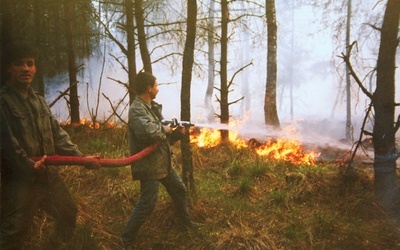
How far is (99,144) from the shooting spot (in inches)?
331

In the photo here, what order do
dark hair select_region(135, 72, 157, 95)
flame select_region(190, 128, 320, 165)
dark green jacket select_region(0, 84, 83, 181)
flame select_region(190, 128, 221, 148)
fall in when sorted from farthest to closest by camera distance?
flame select_region(190, 128, 221, 148) < flame select_region(190, 128, 320, 165) < dark hair select_region(135, 72, 157, 95) < dark green jacket select_region(0, 84, 83, 181)

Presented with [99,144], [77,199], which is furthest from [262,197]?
[99,144]

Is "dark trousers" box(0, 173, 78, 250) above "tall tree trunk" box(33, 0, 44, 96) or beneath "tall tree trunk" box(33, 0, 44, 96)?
beneath

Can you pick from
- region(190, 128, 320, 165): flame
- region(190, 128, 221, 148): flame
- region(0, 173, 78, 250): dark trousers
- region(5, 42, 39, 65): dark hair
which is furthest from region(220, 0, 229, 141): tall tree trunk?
region(5, 42, 39, 65): dark hair

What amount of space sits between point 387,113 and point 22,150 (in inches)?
199

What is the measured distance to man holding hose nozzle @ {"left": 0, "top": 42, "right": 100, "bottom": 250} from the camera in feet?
9.57

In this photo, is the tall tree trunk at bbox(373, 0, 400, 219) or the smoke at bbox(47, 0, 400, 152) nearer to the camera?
the tall tree trunk at bbox(373, 0, 400, 219)

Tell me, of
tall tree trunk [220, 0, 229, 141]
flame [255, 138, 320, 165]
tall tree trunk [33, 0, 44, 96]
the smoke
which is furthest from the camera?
the smoke

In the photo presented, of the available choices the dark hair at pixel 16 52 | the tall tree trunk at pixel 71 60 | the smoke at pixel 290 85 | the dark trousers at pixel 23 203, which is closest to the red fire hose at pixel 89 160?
the dark trousers at pixel 23 203

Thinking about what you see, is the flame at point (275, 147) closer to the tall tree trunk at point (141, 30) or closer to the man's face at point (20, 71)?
the tall tree trunk at point (141, 30)

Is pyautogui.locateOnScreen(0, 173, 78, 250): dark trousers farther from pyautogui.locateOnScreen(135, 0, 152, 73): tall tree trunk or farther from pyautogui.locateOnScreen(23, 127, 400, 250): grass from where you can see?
pyautogui.locateOnScreen(135, 0, 152, 73): tall tree trunk

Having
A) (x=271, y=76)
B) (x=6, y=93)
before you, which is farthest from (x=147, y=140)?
(x=271, y=76)

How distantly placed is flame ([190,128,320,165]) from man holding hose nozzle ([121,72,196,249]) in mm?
4752

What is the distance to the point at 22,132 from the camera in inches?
119
